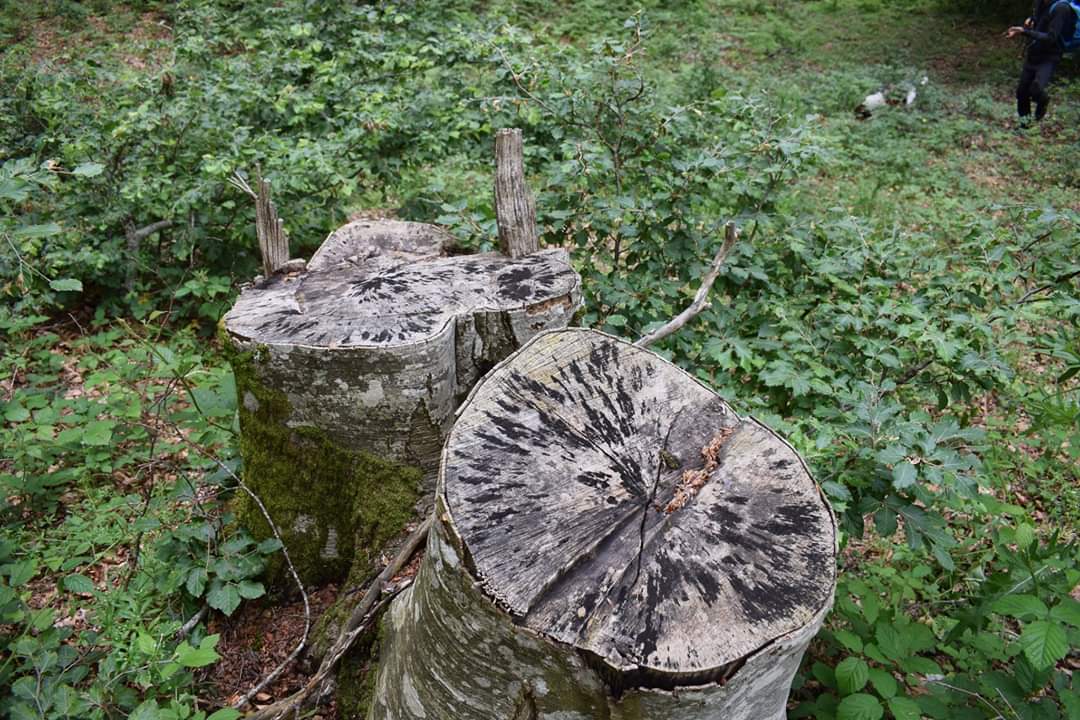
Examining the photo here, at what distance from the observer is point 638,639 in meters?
1.28

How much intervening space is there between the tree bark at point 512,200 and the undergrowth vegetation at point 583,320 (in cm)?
38

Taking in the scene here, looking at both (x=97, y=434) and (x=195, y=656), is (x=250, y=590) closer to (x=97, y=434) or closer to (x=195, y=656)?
(x=195, y=656)

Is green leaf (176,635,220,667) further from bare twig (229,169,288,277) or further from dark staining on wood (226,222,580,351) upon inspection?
bare twig (229,169,288,277)

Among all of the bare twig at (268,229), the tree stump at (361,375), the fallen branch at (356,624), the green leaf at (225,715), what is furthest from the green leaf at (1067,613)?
the bare twig at (268,229)

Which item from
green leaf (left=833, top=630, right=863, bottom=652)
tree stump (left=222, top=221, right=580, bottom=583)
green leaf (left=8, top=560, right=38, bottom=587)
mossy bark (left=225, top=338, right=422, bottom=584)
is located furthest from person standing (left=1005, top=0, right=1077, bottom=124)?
green leaf (left=8, top=560, right=38, bottom=587)

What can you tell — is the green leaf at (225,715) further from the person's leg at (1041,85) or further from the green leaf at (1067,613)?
the person's leg at (1041,85)

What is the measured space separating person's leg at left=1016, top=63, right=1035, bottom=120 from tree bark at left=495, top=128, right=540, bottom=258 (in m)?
7.75

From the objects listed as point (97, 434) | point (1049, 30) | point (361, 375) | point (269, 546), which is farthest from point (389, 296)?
point (1049, 30)

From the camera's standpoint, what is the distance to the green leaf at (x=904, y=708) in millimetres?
1977

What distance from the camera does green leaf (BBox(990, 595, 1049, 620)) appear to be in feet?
5.83

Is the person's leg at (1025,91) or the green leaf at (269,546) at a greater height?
the person's leg at (1025,91)

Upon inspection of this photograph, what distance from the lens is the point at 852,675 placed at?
204 cm

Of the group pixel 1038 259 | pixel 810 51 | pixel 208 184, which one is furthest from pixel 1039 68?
pixel 208 184

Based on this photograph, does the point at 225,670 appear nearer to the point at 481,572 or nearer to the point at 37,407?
the point at 481,572
